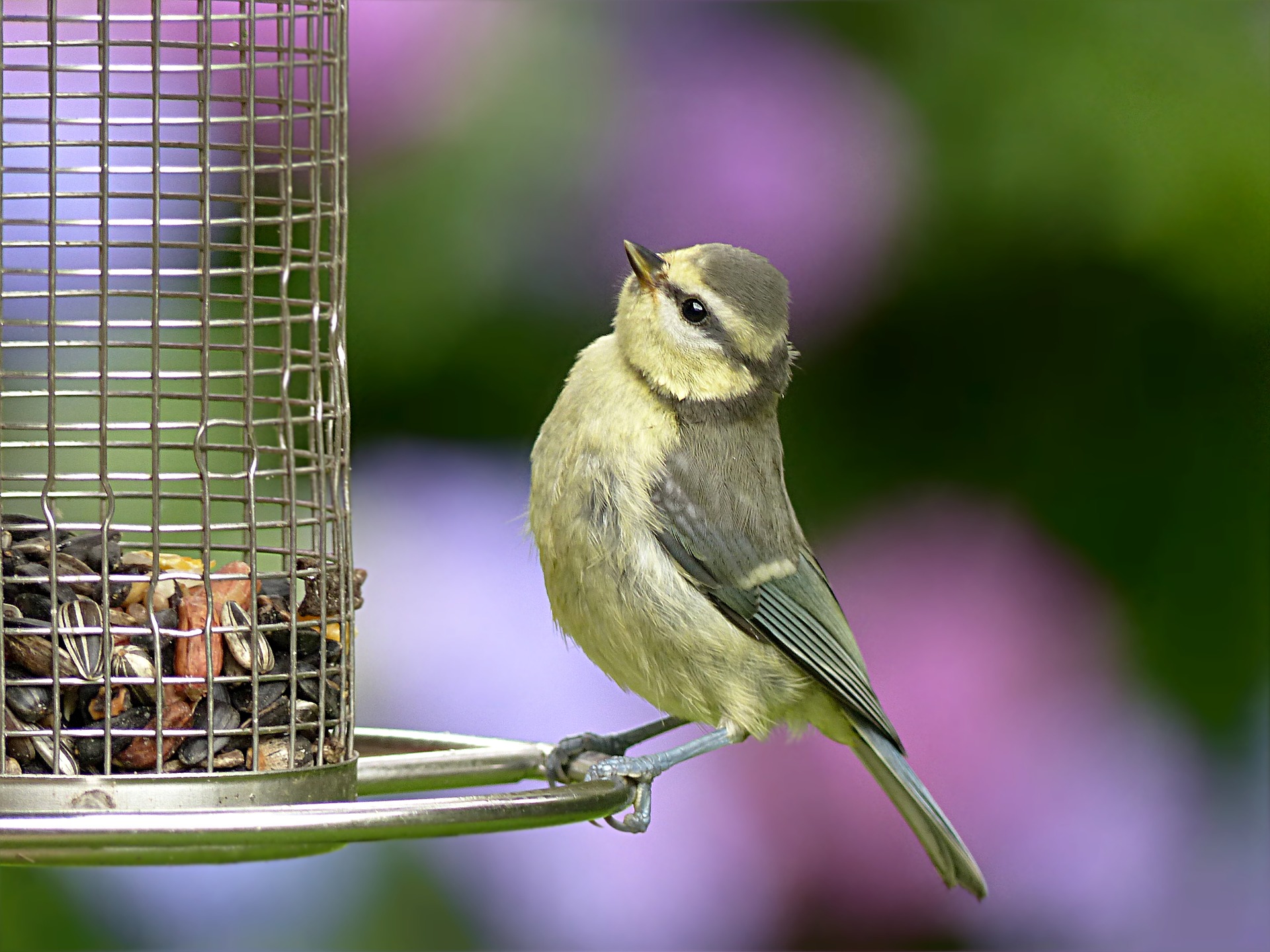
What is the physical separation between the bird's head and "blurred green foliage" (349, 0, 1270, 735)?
149 centimetres

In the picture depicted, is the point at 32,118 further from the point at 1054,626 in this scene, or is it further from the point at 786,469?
the point at 1054,626

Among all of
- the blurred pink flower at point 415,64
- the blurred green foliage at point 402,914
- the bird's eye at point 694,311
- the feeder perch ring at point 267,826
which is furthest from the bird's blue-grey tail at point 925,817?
the blurred pink flower at point 415,64

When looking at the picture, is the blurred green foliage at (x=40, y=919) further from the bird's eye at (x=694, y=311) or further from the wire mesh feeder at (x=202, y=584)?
the bird's eye at (x=694, y=311)

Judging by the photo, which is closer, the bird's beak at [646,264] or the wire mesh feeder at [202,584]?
the wire mesh feeder at [202,584]

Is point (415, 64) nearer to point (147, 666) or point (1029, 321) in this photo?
point (1029, 321)

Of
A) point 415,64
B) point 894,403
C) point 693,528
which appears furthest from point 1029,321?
point 415,64

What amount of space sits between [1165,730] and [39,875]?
11.6ft

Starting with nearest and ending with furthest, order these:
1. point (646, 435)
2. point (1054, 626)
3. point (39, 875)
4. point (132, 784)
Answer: point (132, 784)
point (646, 435)
point (39, 875)
point (1054, 626)

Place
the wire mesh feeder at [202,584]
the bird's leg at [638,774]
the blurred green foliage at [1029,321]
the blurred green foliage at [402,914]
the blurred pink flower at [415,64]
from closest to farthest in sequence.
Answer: the wire mesh feeder at [202,584], the bird's leg at [638,774], the blurred green foliage at [402,914], the blurred green foliage at [1029,321], the blurred pink flower at [415,64]

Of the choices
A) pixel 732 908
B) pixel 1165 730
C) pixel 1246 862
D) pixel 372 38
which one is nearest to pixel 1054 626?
pixel 1165 730

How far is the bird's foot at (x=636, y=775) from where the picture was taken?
12.0ft

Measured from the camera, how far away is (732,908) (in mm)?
5402

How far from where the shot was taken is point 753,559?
168 inches

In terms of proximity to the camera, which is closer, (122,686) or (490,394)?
(122,686)
